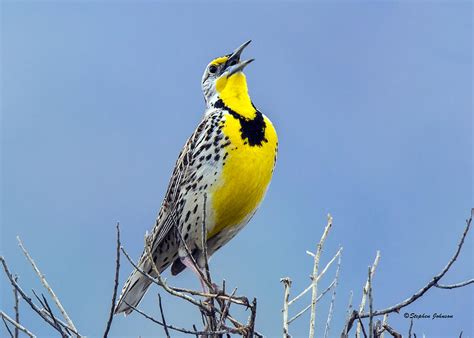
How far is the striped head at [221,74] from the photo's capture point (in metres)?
3.42

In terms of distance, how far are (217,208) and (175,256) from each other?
380 millimetres

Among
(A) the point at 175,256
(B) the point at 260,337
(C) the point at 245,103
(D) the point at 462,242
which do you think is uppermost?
(C) the point at 245,103

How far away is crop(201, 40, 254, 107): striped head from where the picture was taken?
3424 millimetres

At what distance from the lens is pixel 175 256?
11.1ft

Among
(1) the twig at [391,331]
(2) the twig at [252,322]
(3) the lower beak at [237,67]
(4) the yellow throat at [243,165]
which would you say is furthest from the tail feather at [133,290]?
(1) the twig at [391,331]

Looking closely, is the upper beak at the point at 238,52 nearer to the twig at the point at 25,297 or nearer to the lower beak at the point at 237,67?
the lower beak at the point at 237,67

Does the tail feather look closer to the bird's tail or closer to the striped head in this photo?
the bird's tail

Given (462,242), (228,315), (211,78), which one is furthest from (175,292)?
(211,78)

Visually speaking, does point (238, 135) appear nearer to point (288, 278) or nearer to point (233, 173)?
point (233, 173)

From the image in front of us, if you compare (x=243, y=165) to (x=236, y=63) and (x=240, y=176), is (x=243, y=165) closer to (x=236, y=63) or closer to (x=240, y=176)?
(x=240, y=176)

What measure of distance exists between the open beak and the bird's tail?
931 millimetres

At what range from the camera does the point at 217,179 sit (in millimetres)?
3105

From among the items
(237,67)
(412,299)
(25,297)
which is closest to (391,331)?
(412,299)

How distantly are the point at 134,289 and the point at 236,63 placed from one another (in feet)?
3.66
